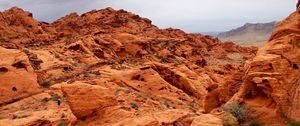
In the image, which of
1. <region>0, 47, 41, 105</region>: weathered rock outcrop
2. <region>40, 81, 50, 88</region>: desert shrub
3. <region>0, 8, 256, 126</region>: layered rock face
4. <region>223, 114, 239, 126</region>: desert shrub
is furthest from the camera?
<region>40, 81, 50, 88</region>: desert shrub

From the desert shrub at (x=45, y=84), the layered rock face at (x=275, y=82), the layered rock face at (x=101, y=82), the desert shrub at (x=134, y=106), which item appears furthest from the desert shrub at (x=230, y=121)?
the desert shrub at (x=45, y=84)

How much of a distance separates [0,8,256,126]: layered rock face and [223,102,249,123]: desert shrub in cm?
65

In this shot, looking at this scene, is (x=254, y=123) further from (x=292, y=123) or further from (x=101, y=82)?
(x=101, y=82)

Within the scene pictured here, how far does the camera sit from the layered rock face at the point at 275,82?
43.6ft

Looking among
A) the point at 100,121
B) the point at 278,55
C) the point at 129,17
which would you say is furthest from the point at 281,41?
the point at 129,17

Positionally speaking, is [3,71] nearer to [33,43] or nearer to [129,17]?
[33,43]

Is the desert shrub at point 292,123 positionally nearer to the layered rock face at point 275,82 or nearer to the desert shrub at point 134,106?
the layered rock face at point 275,82

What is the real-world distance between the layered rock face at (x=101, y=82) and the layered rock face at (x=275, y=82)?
1.75 meters

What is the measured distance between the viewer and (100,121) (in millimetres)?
16422

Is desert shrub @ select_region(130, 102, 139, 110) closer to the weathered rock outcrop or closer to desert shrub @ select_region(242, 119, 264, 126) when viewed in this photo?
the weathered rock outcrop

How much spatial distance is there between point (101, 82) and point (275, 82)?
45.0 feet

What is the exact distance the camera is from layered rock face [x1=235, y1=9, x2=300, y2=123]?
43.6 ft

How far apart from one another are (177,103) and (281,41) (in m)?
11.8

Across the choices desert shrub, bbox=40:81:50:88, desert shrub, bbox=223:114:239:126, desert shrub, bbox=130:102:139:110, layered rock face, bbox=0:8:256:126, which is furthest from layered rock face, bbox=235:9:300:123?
desert shrub, bbox=40:81:50:88
